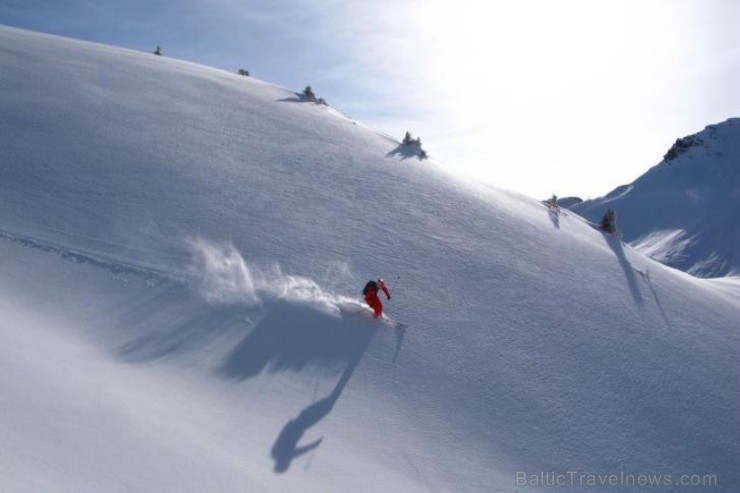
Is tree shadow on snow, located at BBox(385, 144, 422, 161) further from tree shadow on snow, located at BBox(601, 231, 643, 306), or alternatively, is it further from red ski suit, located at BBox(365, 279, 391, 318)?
red ski suit, located at BBox(365, 279, 391, 318)

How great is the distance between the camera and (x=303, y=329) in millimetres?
6457

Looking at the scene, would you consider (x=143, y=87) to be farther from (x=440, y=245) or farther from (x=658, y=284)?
(x=658, y=284)

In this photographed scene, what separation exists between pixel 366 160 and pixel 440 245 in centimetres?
368

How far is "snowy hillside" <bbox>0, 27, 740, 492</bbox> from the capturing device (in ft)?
14.4

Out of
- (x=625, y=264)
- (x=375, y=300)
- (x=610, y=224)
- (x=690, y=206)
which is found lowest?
(x=375, y=300)

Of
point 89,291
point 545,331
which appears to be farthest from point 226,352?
point 545,331

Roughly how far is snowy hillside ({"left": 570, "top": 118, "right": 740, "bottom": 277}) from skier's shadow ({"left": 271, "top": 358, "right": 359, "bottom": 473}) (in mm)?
31200

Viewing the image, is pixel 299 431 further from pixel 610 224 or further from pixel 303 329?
pixel 610 224

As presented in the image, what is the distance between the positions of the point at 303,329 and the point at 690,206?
4282cm

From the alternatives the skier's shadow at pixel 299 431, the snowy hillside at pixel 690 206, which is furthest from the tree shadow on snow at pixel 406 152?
the snowy hillside at pixel 690 206

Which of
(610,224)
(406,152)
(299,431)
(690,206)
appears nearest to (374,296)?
(299,431)

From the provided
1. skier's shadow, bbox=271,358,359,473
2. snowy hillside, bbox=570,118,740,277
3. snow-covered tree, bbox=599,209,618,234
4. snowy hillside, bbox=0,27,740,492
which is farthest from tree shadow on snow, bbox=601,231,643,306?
snowy hillside, bbox=570,118,740,277

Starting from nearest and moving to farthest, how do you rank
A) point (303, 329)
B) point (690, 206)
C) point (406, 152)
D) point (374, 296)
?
point (303, 329) < point (374, 296) < point (406, 152) < point (690, 206)

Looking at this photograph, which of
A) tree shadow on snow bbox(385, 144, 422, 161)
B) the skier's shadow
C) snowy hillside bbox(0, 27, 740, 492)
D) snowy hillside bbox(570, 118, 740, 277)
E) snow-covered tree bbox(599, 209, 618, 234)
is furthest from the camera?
snowy hillside bbox(570, 118, 740, 277)
